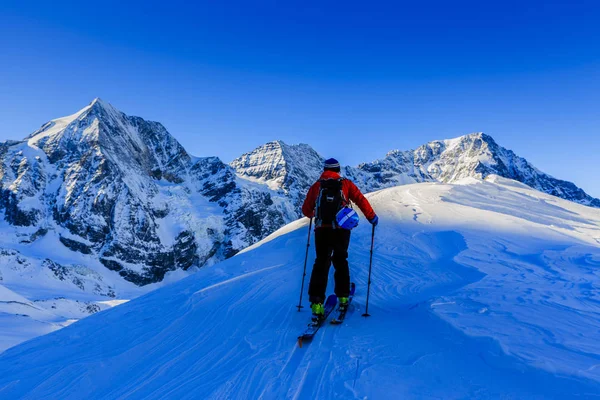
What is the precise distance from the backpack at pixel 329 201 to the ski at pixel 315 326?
1.35 meters

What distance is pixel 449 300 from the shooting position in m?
5.81

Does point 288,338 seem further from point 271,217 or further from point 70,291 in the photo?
point 271,217

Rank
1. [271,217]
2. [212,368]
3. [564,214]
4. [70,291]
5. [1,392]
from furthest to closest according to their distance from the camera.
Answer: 1. [271,217]
2. [70,291]
3. [564,214]
4. [1,392]
5. [212,368]

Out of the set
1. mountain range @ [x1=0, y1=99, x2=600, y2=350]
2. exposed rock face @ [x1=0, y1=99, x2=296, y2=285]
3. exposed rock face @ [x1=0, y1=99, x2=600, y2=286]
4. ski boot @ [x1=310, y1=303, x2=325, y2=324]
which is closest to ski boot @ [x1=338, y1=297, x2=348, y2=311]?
ski boot @ [x1=310, y1=303, x2=325, y2=324]

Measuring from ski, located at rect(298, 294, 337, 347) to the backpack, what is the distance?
135cm

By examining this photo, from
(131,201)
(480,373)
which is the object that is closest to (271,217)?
(131,201)

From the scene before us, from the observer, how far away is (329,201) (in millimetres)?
5848

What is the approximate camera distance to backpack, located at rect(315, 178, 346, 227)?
5828 millimetres

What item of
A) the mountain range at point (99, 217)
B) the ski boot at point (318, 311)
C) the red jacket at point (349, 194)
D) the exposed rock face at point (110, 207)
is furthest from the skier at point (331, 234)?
the exposed rock face at point (110, 207)

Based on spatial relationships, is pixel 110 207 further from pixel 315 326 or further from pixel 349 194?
pixel 315 326

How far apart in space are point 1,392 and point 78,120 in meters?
193

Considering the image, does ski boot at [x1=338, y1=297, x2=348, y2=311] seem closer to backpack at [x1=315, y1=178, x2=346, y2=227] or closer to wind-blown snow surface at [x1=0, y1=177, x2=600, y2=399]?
wind-blown snow surface at [x1=0, y1=177, x2=600, y2=399]

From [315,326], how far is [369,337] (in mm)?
821

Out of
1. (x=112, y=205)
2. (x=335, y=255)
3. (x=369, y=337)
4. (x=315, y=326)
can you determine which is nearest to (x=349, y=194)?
(x=335, y=255)
